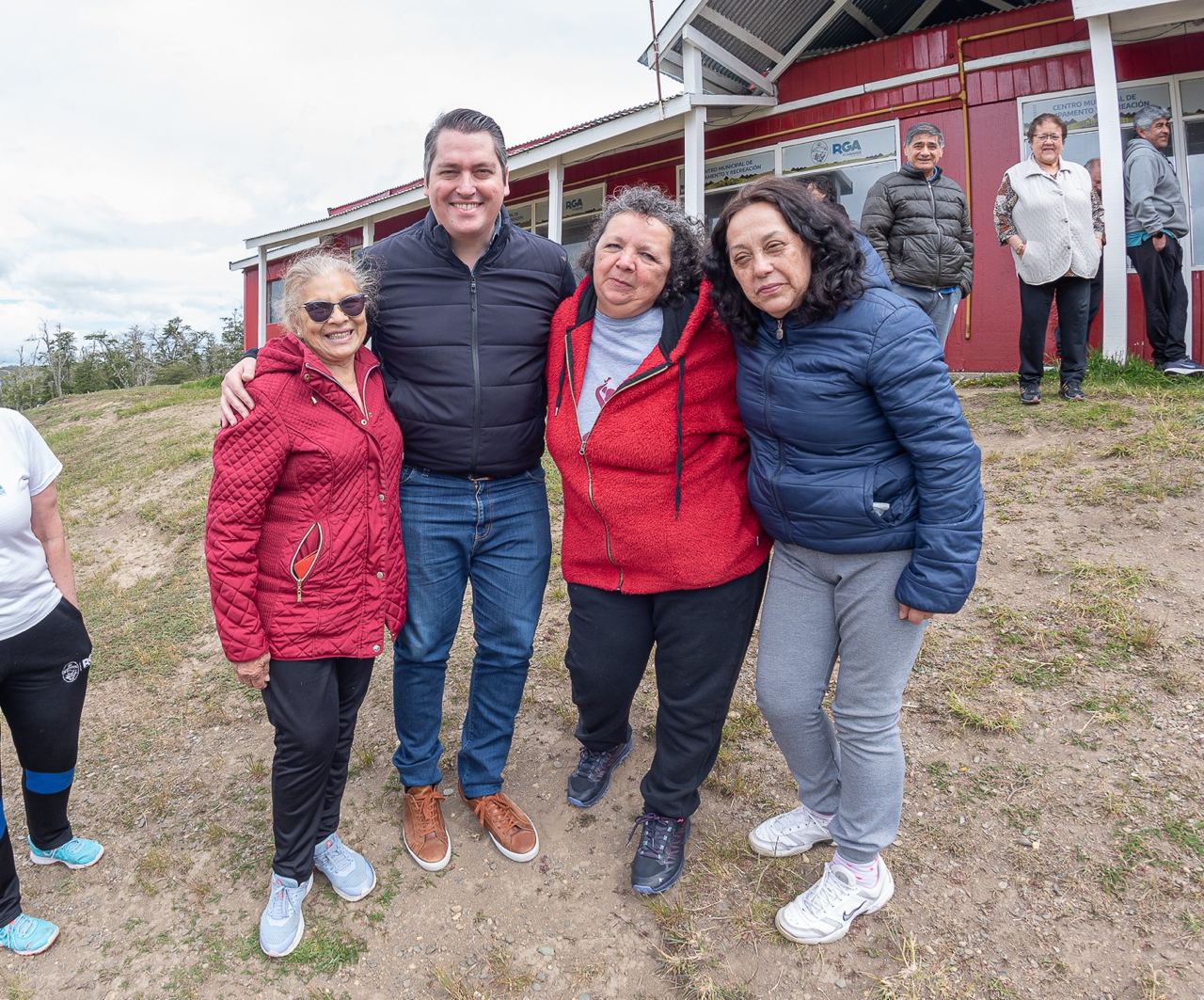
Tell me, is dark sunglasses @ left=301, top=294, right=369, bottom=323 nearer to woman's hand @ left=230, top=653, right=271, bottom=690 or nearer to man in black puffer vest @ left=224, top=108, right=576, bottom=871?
man in black puffer vest @ left=224, top=108, right=576, bottom=871

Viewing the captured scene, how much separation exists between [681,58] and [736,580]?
8.51 meters

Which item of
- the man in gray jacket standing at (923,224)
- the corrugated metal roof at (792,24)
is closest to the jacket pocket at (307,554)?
the man in gray jacket standing at (923,224)

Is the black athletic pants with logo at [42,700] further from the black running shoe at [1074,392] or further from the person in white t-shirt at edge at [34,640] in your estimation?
the black running shoe at [1074,392]

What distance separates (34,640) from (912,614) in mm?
2604

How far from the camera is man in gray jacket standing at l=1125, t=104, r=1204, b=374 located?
6145 mm

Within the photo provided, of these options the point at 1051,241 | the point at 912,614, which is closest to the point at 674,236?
the point at 912,614

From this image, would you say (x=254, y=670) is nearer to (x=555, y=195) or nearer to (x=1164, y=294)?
(x=1164, y=294)

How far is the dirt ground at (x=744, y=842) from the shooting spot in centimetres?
218

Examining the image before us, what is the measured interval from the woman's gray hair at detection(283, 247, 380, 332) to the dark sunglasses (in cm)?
3

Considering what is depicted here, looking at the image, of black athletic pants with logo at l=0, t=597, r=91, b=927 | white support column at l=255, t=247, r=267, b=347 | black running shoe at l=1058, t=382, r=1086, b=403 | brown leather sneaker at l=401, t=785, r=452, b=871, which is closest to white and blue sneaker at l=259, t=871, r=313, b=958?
brown leather sneaker at l=401, t=785, r=452, b=871

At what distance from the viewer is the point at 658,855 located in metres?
2.46

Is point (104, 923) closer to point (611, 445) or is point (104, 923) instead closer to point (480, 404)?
point (480, 404)

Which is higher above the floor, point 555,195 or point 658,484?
point 555,195

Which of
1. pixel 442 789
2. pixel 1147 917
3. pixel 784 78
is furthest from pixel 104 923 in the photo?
pixel 784 78
